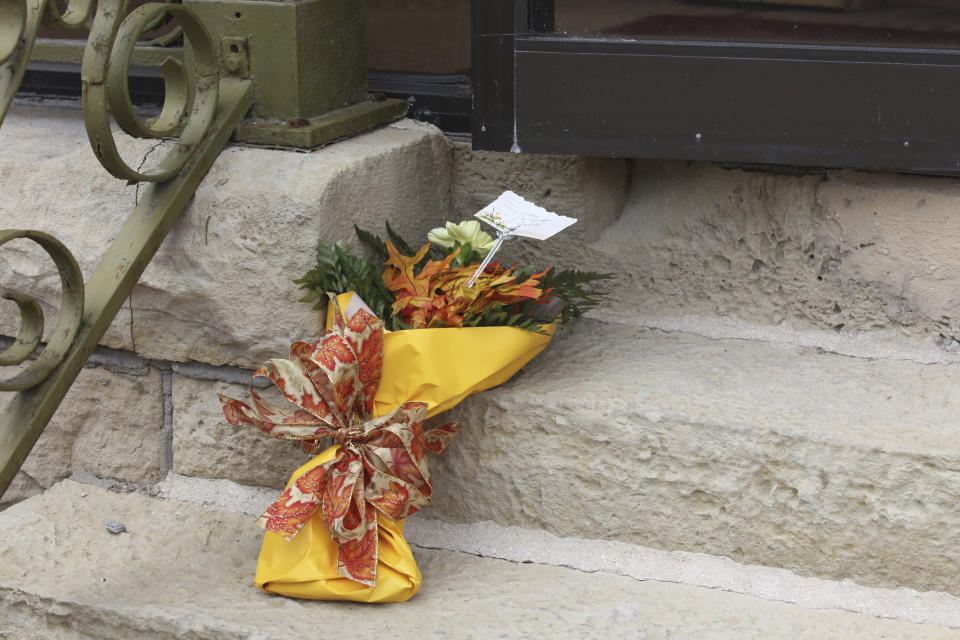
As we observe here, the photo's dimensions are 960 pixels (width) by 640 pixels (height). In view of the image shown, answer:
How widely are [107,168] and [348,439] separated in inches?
18.8

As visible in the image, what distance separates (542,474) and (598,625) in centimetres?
24

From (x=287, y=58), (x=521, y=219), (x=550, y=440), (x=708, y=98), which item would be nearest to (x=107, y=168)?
(x=287, y=58)

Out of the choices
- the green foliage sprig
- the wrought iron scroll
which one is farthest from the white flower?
the wrought iron scroll

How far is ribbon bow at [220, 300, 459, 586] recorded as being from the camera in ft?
4.41

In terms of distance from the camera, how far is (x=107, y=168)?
4.66ft

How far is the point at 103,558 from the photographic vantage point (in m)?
1.52

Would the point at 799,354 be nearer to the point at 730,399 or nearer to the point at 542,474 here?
the point at 730,399

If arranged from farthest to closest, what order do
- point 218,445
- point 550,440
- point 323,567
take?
point 218,445 < point 550,440 < point 323,567

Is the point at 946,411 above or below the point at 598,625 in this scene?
above

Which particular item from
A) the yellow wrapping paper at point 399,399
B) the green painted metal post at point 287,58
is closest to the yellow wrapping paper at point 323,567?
the yellow wrapping paper at point 399,399

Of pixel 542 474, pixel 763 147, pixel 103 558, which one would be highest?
pixel 763 147

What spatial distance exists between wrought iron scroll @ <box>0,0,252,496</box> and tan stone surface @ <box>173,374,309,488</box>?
25 centimetres

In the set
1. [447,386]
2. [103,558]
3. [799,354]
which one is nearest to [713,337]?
[799,354]

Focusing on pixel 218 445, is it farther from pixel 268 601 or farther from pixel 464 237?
pixel 464 237
